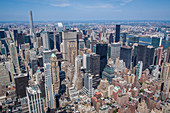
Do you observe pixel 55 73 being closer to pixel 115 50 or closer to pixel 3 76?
pixel 3 76

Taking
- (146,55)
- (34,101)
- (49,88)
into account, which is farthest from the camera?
(146,55)

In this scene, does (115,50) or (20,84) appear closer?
(20,84)

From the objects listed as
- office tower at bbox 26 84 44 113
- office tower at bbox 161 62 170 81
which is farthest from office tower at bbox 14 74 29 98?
office tower at bbox 161 62 170 81

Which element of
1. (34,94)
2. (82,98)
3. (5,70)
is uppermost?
(34,94)

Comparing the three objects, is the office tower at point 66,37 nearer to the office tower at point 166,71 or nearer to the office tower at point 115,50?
the office tower at point 115,50

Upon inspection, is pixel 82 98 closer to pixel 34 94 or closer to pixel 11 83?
pixel 34 94

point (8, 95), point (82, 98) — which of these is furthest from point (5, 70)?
point (82, 98)

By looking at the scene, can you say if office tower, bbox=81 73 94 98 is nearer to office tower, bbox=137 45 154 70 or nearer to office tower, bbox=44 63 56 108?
office tower, bbox=44 63 56 108

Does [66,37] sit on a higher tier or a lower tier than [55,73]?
higher

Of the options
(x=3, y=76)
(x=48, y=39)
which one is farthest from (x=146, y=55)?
(x=3, y=76)
